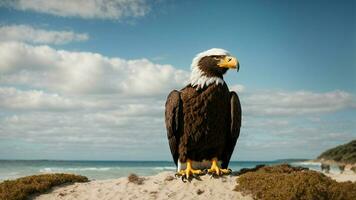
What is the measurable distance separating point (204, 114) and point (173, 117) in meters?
0.69

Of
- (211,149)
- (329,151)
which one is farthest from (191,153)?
(329,151)

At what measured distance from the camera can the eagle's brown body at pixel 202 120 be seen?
10.1 meters

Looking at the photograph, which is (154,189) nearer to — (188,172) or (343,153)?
(188,172)

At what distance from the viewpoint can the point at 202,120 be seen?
10094 millimetres

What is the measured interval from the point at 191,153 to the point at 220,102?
1.25 metres

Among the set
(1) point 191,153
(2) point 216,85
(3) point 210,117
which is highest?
(2) point 216,85

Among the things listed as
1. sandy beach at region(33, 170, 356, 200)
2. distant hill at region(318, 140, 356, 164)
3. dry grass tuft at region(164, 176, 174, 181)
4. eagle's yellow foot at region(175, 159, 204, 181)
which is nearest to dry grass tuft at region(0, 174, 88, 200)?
sandy beach at region(33, 170, 356, 200)

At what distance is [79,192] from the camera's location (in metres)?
12.0

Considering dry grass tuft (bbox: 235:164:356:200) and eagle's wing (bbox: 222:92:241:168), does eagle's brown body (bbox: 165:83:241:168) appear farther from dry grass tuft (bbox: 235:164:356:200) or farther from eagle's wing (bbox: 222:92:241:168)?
dry grass tuft (bbox: 235:164:356:200)

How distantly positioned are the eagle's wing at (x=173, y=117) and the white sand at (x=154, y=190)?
95 cm

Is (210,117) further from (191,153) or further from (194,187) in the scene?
(194,187)

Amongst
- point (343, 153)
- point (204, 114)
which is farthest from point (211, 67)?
point (343, 153)

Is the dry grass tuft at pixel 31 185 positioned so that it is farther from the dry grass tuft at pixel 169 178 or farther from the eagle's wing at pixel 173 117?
the eagle's wing at pixel 173 117

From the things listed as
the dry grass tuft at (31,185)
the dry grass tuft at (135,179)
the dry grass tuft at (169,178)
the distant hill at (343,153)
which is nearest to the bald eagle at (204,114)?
the dry grass tuft at (169,178)
